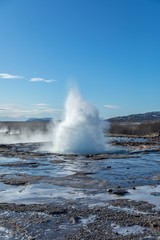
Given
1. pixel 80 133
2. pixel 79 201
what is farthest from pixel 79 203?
pixel 80 133

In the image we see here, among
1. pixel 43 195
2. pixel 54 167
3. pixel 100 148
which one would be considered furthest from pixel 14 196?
pixel 100 148

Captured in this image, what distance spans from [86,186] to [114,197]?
2482 mm

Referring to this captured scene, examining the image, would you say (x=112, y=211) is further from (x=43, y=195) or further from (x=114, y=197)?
(x=43, y=195)

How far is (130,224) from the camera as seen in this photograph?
954 centimetres

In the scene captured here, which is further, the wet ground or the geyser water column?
the geyser water column

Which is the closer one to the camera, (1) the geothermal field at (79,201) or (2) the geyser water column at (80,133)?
(1) the geothermal field at (79,201)

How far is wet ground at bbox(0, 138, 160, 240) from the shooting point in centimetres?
903

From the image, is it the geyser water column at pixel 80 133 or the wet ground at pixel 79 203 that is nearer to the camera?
the wet ground at pixel 79 203

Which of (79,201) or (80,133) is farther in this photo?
(80,133)

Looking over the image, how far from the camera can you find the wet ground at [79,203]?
29.6 ft

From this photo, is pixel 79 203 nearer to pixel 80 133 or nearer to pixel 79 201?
pixel 79 201

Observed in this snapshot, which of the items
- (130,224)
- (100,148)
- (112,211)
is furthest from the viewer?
(100,148)

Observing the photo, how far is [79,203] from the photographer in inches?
469

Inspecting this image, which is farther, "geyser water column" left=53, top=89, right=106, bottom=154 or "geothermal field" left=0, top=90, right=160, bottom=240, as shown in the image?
"geyser water column" left=53, top=89, right=106, bottom=154
